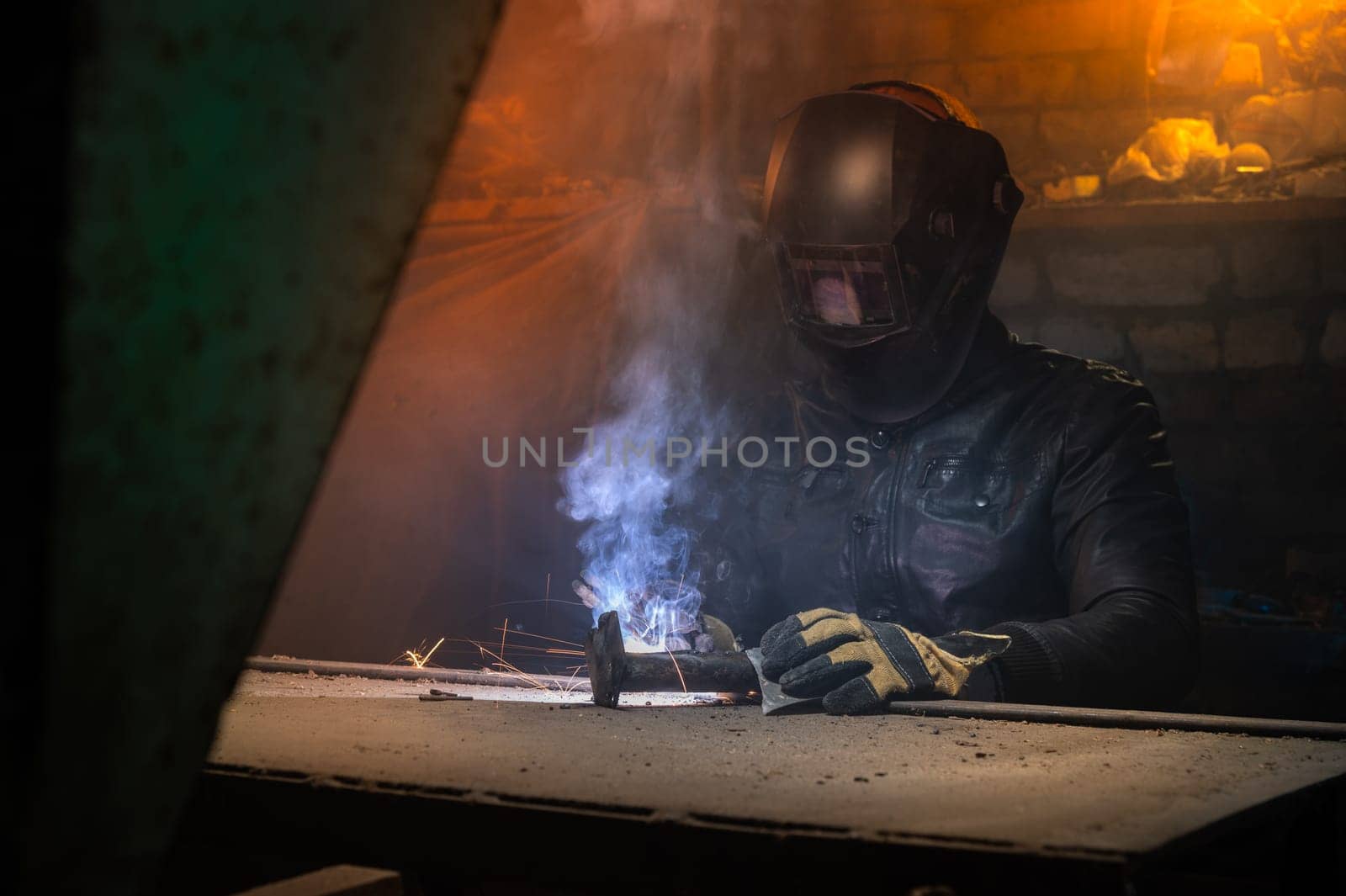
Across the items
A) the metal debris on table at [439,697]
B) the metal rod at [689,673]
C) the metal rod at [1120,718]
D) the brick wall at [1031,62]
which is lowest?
the metal debris on table at [439,697]

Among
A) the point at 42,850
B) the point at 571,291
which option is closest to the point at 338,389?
the point at 42,850

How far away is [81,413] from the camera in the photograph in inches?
27.8

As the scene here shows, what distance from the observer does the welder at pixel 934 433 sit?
9.82ft

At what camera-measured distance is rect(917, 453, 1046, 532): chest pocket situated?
3.16m

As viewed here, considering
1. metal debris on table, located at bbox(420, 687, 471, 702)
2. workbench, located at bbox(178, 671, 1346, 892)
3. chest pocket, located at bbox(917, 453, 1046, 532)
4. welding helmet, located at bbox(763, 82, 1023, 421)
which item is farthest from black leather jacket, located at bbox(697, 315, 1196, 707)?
metal debris on table, located at bbox(420, 687, 471, 702)

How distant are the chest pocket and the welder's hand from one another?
0.90 metres

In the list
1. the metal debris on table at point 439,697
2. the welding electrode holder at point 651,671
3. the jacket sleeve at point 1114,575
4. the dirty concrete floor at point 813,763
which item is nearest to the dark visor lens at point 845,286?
the jacket sleeve at point 1114,575

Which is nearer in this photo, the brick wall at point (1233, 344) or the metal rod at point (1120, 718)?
the metal rod at point (1120, 718)

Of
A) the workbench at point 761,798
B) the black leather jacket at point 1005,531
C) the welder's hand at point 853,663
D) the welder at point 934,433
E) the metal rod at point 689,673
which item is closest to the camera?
the workbench at point 761,798

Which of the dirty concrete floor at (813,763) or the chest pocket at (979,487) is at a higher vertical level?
the chest pocket at (979,487)

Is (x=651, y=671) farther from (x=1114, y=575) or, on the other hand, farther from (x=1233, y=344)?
(x=1233, y=344)
